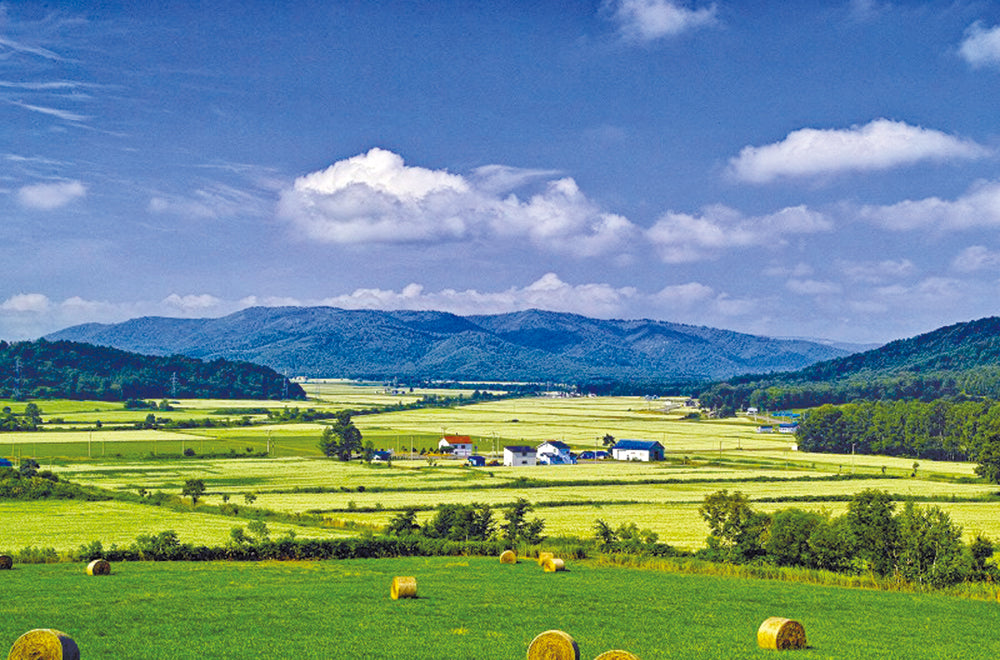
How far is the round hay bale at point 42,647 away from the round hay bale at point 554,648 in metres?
10.2

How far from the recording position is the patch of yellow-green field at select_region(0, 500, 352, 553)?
49.2 metres

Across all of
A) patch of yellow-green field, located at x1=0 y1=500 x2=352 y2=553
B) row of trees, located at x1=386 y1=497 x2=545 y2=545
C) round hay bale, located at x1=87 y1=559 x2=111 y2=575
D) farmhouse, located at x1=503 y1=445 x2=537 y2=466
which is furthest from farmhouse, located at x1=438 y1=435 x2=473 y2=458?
round hay bale, located at x1=87 y1=559 x2=111 y2=575

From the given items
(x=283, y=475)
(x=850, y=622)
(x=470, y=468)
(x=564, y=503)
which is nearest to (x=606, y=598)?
(x=850, y=622)

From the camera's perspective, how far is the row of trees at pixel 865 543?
1494 inches

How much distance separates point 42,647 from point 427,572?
802 inches

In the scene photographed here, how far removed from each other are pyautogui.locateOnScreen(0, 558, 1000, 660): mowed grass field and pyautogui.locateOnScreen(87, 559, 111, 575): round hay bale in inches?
20.6

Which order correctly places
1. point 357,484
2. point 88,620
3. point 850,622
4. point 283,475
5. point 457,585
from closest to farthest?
point 88,620 < point 850,622 < point 457,585 < point 357,484 < point 283,475

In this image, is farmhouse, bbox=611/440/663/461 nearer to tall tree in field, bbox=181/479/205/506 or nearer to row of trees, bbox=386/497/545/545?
tall tree in field, bbox=181/479/205/506

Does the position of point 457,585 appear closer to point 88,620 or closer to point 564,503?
point 88,620

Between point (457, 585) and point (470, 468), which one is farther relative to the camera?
point (470, 468)

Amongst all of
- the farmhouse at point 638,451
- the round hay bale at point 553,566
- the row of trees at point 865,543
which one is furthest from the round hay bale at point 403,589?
the farmhouse at point 638,451

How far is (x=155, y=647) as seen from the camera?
2306cm

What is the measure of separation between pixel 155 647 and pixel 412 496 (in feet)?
172

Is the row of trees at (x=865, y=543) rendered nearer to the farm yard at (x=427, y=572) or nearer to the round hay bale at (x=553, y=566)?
the farm yard at (x=427, y=572)
